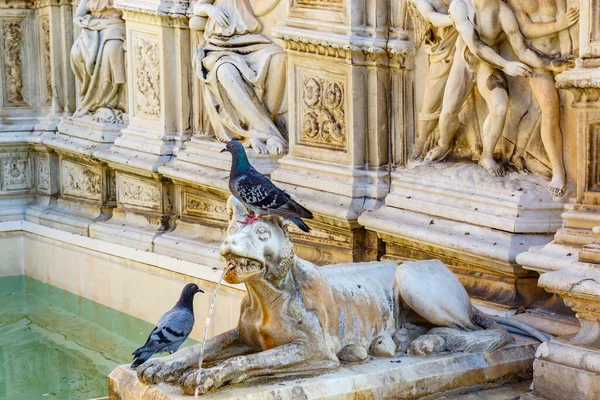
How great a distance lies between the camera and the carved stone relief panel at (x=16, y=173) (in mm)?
11664

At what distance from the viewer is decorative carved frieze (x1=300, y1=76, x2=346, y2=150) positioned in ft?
26.4

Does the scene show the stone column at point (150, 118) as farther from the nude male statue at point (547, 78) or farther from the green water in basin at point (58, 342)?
the nude male statue at point (547, 78)

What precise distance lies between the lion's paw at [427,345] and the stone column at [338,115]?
2.01 meters

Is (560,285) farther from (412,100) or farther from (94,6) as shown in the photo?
(94,6)

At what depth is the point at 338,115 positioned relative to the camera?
317 inches

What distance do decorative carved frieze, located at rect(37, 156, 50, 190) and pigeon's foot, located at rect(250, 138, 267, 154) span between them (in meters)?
3.20

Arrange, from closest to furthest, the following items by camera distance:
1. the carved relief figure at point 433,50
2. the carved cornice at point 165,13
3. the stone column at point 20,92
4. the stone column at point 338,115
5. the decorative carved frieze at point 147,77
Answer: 1. the carved relief figure at point 433,50
2. the stone column at point 338,115
3. the carved cornice at point 165,13
4. the decorative carved frieze at point 147,77
5. the stone column at point 20,92

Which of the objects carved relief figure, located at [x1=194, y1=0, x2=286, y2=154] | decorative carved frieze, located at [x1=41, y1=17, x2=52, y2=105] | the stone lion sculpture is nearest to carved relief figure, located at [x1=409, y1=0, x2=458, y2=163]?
carved relief figure, located at [x1=194, y1=0, x2=286, y2=154]

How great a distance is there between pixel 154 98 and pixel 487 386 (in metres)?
4.63

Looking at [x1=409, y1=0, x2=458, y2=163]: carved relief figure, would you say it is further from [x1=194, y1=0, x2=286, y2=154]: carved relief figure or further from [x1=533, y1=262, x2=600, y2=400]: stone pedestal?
[x1=533, y1=262, x2=600, y2=400]: stone pedestal

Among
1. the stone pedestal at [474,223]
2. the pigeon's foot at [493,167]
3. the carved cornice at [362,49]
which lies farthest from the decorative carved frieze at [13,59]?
the pigeon's foot at [493,167]

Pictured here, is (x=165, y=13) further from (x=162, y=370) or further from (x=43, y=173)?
(x=162, y=370)

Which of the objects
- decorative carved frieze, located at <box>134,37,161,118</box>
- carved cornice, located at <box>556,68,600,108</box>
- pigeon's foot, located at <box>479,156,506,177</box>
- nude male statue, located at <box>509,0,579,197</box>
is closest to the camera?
carved cornice, located at <box>556,68,600,108</box>

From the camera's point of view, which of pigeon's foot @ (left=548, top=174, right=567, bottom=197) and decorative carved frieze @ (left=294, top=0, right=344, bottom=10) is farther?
decorative carved frieze @ (left=294, top=0, right=344, bottom=10)
